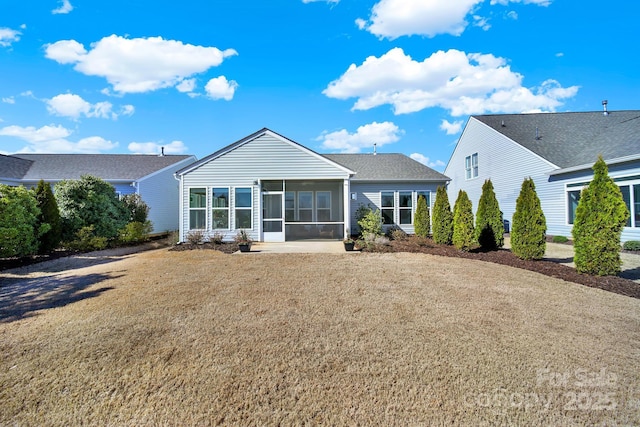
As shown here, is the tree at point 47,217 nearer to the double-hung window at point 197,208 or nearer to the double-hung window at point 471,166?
the double-hung window at point 197,208

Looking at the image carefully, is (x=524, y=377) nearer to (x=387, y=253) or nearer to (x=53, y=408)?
(x=53, y=408)

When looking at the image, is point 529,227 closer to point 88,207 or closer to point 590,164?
point 590,164

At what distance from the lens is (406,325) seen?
415 cm

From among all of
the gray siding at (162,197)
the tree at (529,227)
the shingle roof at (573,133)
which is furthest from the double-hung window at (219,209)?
the shingle roof at (573,133)

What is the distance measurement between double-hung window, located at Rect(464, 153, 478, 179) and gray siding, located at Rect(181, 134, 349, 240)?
41.1ft

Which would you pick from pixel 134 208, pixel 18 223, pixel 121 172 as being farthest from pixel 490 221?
pixel 121 172

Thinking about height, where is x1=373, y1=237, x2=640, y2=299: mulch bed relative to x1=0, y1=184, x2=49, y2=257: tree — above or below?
below

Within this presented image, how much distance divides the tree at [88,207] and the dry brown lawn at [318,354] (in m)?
7.22

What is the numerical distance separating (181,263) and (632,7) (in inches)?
731

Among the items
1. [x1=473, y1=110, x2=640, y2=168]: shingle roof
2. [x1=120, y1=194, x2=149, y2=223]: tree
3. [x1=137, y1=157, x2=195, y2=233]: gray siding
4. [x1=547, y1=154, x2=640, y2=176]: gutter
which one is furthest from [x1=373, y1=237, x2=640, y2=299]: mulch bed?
[x1=137, y1=157, x2=195, y2=233]: gray siding

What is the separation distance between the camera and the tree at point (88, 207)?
1200cm

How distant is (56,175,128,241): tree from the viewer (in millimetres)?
12000

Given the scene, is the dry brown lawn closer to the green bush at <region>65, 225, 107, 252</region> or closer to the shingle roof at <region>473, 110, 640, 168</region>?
the green bush at <region>65, 225, 107, 252</region>

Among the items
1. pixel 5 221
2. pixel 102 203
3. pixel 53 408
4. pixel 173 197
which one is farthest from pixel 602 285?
pixel 173 197
